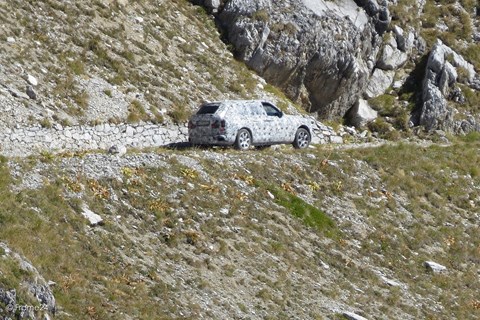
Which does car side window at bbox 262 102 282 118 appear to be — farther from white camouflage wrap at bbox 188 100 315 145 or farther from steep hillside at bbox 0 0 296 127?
steep hillside at bbox 0 0 296 127

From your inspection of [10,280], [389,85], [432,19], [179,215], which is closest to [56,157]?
[179,215]

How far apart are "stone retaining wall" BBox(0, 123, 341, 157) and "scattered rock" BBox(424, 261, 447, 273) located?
1145 cm

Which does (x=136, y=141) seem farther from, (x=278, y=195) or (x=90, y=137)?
(x=278, y=195)

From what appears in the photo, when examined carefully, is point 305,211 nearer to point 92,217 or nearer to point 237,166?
point 237,166

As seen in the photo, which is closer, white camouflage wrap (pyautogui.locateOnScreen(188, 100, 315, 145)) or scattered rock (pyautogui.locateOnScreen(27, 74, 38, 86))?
white camouflage wrap (pyautogui.locateOnScreen(188, 100, 315, 145))

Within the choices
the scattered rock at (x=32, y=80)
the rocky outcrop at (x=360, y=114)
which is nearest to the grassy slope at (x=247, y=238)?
the scattered rock at (x=32, y=80)

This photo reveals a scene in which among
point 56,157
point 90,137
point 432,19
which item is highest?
point 432,19

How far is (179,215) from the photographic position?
23406 mm

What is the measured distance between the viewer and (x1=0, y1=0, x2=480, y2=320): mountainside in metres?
20.1

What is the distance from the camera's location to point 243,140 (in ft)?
106

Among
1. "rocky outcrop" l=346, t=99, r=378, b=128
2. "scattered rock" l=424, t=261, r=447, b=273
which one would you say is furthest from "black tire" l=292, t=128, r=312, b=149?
"rocky outcrop" l=346, t=99, r=378, b=128

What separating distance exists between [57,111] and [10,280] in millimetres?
17501

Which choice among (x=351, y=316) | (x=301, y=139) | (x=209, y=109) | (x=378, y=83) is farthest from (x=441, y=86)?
(x=351, y=316)

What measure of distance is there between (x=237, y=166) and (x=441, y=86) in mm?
20467
